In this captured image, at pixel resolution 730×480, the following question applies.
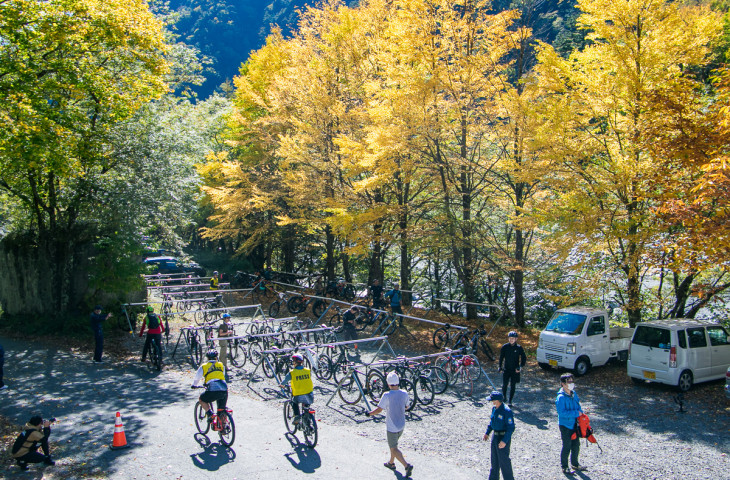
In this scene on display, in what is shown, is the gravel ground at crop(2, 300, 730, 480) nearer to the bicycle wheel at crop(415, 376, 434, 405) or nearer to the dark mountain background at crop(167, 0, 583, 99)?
the bicycle wheel at crop(415, 376, 434, 405)

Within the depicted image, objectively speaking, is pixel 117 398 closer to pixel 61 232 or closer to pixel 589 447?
pixel 61 232

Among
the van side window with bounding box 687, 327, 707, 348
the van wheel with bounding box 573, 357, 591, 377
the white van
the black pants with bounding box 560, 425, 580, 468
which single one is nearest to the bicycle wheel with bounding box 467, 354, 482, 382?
the van wheel with bounding box 573, 357, 591, 377

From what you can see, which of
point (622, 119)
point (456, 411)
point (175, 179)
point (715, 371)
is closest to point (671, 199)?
point (622, 119)

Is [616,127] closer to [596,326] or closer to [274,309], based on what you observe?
[596,326]

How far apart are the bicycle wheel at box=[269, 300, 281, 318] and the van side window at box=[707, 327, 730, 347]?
1476 cm

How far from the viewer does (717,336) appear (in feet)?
41.1

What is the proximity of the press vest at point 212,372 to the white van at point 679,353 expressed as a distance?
9.96 m

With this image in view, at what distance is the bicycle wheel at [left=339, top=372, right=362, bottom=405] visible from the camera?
1097 centimetres

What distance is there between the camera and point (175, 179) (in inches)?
714

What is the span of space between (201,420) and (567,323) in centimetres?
975

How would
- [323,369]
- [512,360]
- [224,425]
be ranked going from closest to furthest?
1. [224,425]
2. [512,360]
3. [323,369]

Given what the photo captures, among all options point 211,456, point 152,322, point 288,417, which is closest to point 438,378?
point 288,417

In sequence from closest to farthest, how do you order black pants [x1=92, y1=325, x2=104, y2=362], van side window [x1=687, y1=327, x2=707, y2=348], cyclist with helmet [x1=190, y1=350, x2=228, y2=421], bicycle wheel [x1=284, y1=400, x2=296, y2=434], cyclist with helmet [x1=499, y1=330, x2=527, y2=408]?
cyclist with helmet [x1=190, y1=350, x2=228, y2=421], bicycle wheel [x1=284, y1=400, x2=296, y2=434], cyclist with helmet [x1=499, y1=330, x2=527, y2=408], van side window [x1=687, y1=327, x2=707, y2=348], black pants [x1=92, y1=325, x2=104, y2=362]

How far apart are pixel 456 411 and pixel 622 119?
9323 millimetres
